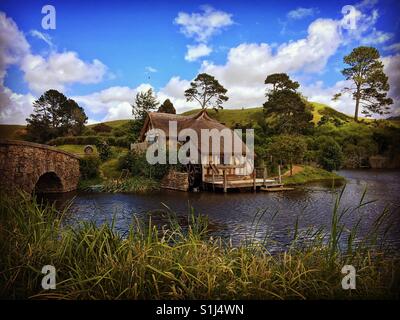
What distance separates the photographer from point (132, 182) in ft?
70.5

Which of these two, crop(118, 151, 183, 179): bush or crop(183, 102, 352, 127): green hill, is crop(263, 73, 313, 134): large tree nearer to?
crop(183, 102, 352, 127): green hill

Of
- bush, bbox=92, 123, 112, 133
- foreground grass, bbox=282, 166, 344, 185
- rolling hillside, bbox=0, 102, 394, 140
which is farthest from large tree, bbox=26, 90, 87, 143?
foreground grass, bbox=282, 166, 344, 185

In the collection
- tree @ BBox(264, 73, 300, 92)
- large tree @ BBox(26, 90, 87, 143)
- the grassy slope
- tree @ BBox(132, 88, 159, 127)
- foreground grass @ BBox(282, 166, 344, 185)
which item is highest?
tree @ BBox(264, 73, 300, 92)

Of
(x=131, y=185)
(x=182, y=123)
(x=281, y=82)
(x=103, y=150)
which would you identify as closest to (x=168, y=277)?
(x=131, y=185)

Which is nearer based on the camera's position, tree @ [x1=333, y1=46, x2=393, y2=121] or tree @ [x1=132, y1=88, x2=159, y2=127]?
tree @ [x1=333, y1=46, x2=393, y2=121]

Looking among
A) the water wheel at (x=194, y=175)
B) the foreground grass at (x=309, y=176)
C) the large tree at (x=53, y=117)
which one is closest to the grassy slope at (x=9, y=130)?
the large tree at (x=53, y=117)

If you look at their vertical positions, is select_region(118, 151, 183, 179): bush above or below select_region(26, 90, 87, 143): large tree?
below

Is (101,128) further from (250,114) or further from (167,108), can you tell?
(250,114)

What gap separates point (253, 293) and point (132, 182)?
18.9 metres

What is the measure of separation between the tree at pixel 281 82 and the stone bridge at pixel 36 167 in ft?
66.7

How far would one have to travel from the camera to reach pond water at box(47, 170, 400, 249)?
32.8ft

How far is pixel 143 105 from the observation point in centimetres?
3069

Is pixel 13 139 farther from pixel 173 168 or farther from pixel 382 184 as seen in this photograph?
pixel 382 184
